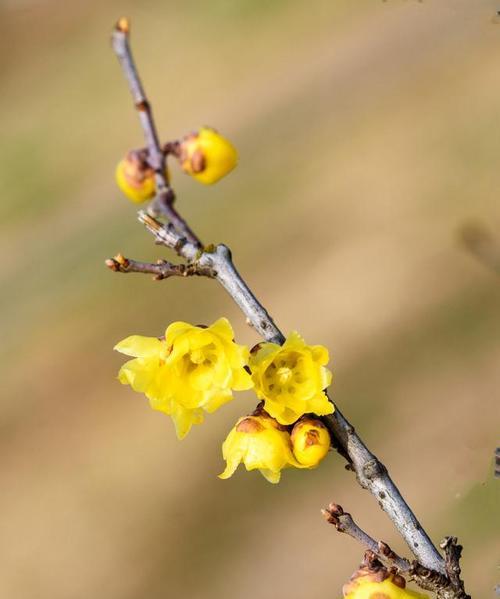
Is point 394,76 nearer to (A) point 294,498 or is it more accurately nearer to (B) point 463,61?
(B) point 463,61

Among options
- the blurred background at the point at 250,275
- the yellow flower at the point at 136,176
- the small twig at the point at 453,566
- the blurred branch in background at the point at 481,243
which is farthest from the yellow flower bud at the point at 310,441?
the blurred branch in background at the point at 481,243

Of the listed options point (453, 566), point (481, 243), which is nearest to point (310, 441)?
point (453, 566)

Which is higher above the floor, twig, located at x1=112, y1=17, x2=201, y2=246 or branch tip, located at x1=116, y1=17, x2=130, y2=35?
branch tip, located at x1=116, y1=17, x2=130, y2=35

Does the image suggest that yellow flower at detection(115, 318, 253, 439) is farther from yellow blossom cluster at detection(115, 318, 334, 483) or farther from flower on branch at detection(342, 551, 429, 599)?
flower on branch at detection(342, 551, 429, 599)

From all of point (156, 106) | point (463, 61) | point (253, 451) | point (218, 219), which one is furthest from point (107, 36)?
point (253, 451)

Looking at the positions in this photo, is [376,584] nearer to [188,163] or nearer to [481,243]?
[188,163]

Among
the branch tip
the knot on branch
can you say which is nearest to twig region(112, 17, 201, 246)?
the branch tip
